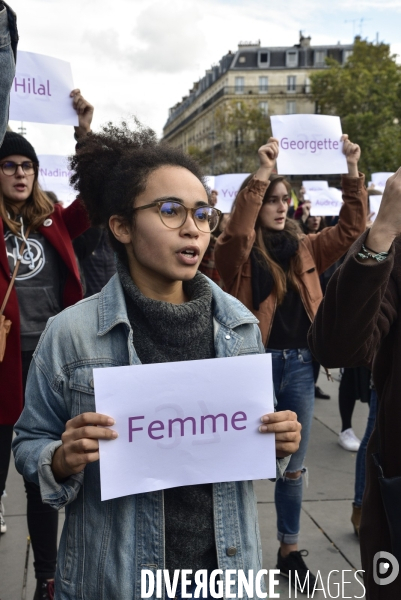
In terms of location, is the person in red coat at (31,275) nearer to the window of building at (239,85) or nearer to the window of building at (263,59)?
the window of building at (239,85)

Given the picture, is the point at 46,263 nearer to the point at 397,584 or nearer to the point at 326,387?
the point at 397,584

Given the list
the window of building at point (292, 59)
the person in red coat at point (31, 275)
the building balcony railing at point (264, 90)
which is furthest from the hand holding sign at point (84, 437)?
the window of building at point (292, 59)

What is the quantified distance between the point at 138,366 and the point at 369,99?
43922mm

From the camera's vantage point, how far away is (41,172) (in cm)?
709

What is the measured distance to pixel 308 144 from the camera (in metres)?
4.63

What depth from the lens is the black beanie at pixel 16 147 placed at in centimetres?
331

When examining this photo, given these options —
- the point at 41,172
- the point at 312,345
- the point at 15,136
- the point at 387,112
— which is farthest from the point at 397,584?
the point at 387,112

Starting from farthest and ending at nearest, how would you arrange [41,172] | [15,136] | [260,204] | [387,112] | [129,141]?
[387,112]
[41,172]
[260,204]
[15,136]
[129,141]

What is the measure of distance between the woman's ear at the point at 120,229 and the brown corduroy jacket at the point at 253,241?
160cm

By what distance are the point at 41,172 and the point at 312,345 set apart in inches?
224

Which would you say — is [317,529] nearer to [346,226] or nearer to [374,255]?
[346,226]

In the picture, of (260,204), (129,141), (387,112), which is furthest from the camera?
(387,112)

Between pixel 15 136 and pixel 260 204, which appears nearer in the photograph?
pixel 15 136

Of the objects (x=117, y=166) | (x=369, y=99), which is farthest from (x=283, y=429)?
(x=369, y=99)
